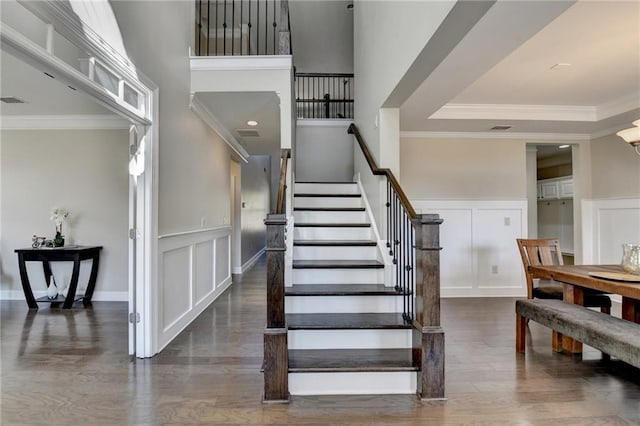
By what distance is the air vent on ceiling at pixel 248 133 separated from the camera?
515 centimetres

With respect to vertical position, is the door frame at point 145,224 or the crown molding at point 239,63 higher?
the crown molding at point 239,63

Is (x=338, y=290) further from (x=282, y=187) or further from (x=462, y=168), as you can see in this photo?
(x=462, y=168)

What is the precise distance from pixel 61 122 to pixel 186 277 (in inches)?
125

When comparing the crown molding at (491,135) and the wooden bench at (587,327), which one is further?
the crown molding at (491,135)

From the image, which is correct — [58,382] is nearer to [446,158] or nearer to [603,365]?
[603,365]

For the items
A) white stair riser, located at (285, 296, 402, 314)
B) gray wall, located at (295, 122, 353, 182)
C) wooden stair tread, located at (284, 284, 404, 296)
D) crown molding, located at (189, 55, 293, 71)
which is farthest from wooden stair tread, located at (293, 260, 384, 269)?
gray wall, located at (295, 122, 353, 182)

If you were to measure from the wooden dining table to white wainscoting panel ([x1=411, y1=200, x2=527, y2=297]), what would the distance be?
159 centimetres

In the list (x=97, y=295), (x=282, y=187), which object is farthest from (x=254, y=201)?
(x=282, y=187)

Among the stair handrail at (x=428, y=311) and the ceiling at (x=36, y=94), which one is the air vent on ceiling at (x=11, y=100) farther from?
the stair handrail at (x=428, y=311)

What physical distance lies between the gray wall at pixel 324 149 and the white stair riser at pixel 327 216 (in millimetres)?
2056

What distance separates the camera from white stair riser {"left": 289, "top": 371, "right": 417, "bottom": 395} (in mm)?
2184

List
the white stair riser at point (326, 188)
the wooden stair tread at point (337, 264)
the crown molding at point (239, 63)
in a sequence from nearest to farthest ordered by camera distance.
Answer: the wooden stair tread at point (337, 264)
the crown molding at point (239, 63)
the white stair riser at point (326, 188)

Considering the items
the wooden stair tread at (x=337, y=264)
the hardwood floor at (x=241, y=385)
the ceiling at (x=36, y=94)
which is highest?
the ceiling at (x=36, y=94)

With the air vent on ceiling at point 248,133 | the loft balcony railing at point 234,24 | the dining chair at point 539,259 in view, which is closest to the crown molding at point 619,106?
the dining chair at point 539,259
